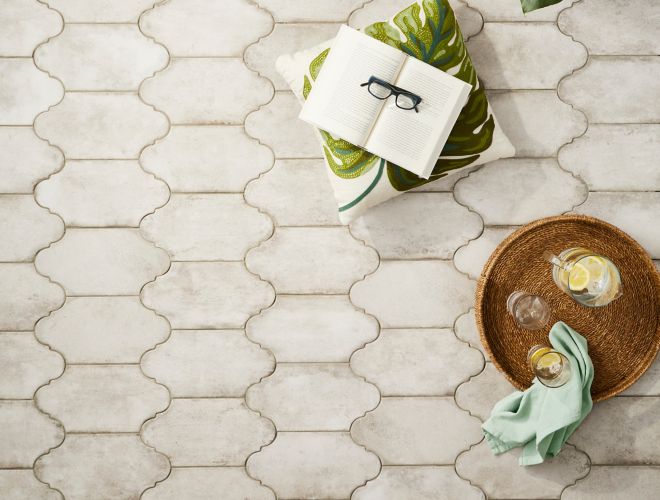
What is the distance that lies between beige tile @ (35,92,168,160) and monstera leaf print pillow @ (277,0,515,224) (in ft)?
0.91

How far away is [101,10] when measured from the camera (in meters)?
1.11

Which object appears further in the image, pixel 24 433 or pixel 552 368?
pixel 24 433

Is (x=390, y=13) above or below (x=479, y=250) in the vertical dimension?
above

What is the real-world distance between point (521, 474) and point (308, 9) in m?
0.98

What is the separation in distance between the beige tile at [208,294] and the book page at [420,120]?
0.35m

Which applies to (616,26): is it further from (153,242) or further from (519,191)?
(153,242)

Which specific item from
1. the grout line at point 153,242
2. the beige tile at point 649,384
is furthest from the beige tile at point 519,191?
the grout line at point 153,242

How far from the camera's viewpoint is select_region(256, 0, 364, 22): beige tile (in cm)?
111

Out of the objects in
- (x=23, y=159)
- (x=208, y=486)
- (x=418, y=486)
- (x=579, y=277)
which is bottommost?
(x=208, y=486)

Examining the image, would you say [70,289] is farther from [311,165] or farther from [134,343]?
[311,165]

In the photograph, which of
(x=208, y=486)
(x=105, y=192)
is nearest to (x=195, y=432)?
(x=208, y=486)

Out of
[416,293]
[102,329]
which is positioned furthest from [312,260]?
[102,329]

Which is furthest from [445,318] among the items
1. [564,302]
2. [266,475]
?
[266,475]

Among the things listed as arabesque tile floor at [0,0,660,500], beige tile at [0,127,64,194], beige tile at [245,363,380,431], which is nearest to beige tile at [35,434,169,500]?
arabesque tile floor at [0,0,660,500]
